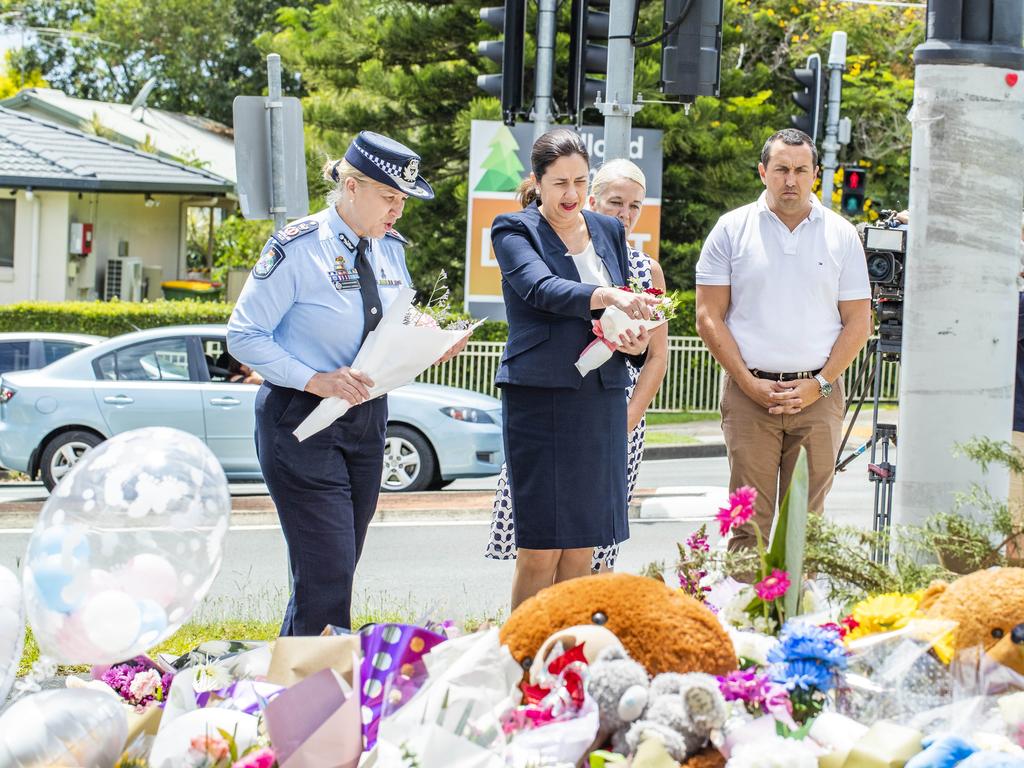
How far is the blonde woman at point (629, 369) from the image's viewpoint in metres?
5.47

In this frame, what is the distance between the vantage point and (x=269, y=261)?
15.3 ft

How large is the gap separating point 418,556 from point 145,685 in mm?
5543

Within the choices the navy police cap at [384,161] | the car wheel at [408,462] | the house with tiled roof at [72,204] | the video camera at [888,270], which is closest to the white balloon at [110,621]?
the navy police cap at [384,161]

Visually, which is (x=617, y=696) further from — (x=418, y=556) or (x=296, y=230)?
(x=418, y=556)

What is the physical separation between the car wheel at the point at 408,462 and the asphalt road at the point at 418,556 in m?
0.42

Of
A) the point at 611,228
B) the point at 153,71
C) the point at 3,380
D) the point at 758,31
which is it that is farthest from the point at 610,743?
the point at 153,71

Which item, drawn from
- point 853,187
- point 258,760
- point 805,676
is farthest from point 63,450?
point 805,676

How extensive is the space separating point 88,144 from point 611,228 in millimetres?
27667

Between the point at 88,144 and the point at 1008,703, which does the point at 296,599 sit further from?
the point at 88,144

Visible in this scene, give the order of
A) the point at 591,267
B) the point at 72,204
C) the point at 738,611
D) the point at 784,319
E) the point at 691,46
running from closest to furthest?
the point at 738,611
the point at 591,267
the point at 784,319
the point at 691,46
the point at 72,204

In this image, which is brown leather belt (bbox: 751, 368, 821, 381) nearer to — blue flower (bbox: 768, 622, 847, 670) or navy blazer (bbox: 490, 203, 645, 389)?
navy blazer (bbox: 490, 203, 645, 389)

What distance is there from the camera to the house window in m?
29.4

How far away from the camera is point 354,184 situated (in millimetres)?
4754

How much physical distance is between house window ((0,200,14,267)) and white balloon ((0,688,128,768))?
28.1 metres
